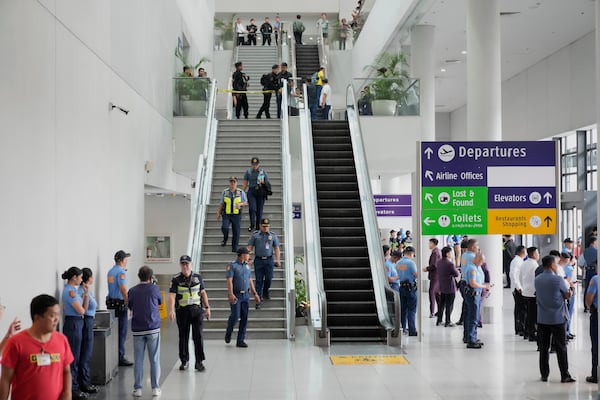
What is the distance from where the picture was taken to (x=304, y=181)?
57.1ft

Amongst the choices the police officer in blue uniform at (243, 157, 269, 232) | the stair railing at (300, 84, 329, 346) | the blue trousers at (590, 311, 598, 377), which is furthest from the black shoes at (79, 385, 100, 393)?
the police officer in blue uniform at (243, 157, 269, 232)

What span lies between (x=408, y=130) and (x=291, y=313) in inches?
329

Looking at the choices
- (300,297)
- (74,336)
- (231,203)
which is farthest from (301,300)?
(74,336)

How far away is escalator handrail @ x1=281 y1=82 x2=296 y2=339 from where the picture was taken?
550 inches

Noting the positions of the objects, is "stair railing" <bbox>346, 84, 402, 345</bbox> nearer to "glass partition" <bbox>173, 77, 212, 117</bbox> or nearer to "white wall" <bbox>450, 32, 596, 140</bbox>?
"glass partition" <bbox>173, 77, 212, 117</bbox>

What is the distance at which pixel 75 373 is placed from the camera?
362 inches

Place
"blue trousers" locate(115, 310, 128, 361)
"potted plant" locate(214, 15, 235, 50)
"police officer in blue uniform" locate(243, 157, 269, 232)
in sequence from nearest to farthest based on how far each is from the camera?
"blue trousers" locate(115, 310, 128, 361), "police officer in blue uniform" locate(243, 157, 269, 232), "potted plant" locate(214, 15, 235, 50)

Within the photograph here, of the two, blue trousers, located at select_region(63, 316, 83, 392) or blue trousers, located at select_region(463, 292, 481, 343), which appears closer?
blue trousers, located at select_region(63, 316, 83, 392)

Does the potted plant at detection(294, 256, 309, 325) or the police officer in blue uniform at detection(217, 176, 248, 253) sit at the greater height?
the police officer in blue uniform at detection(217, 176, 248, 253)

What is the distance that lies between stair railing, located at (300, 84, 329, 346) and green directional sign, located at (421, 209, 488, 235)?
216 centimetres

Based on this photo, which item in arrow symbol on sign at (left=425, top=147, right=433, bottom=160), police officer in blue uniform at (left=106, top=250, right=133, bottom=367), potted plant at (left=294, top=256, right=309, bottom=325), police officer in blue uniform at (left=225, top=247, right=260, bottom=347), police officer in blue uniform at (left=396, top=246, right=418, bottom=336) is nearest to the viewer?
police officer in blue uniform at (left=106, top=250, right=133, bottom=367)

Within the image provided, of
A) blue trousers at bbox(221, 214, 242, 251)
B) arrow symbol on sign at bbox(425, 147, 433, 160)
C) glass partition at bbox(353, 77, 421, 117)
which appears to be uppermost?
glass partition at bbox(353, 77, 421, 117)

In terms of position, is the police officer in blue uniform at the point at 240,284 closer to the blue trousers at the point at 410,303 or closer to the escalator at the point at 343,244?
the escalator at the point at 343,244

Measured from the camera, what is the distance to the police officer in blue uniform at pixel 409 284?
14492 mm
